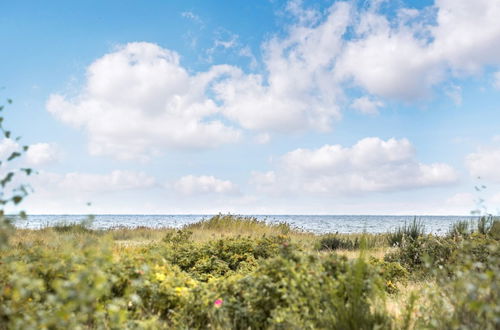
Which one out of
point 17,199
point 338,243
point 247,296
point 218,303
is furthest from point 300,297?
point 338,243

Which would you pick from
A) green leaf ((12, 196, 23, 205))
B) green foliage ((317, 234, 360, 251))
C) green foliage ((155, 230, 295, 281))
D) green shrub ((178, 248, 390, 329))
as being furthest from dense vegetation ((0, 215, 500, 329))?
green foliage ((317, 234, 360, 251))

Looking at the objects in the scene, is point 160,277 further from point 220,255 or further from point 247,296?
point 220,255

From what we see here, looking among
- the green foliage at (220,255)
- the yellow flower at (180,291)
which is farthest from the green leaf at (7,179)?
the green foliage at (220,255)

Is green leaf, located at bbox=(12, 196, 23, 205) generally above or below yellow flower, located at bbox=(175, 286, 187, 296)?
above

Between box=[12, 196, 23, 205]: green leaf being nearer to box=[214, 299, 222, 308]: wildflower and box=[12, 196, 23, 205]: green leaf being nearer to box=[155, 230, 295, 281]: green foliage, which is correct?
box=[214, 299, 222, 308]: wildflower

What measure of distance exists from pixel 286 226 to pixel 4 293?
1581 centimetres

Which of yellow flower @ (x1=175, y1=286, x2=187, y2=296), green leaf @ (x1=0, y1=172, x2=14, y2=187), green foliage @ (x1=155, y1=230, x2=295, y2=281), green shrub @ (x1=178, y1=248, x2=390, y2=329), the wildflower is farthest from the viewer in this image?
green foliage @ (x1=155, y1=230, x2=295, y2=281)

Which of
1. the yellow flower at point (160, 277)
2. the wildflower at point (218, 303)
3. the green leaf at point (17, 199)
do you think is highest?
the green leaf at point (17, 199)

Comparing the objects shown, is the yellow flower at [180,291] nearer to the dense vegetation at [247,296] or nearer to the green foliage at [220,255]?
the dense vegetation at [247,296]

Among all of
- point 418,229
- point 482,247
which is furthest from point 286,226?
point 482,247

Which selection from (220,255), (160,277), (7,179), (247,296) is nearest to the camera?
(7,179)

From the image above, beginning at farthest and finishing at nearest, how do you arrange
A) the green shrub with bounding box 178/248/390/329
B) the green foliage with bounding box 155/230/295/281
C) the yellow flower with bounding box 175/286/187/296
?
the green foliage with bounding box 155/230/295/281 → the yellow flower with bounding box 175/286/187/296 → the green shrub with bounding box 178/248/390/329

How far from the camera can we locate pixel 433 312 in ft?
15.2

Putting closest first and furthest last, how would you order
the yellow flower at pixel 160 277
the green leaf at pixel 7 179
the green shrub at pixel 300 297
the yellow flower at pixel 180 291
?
the green leaf at pixel 7 179, the green shrub at pixel 300 297, the yellow flower at pixel 180 291, the yellow flower at pixel 160 277
